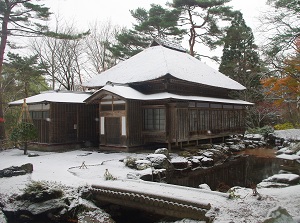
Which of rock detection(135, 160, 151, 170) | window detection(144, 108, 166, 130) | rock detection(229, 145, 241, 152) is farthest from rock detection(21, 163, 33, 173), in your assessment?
rock detection(229, 145, 241, 152)

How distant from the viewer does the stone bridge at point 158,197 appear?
6121 millimetres

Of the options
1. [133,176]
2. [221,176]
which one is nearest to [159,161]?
[133,176]

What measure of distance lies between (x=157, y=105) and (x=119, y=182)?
7.23 meters

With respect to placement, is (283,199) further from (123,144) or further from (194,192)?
(123,144)

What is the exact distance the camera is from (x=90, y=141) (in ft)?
55.6

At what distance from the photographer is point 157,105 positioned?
14.8m

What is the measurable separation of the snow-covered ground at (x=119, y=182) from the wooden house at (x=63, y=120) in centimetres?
210

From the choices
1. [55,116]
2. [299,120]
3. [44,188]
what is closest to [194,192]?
[44,188]

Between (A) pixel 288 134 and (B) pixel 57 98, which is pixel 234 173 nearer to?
(B) pixel 57 98

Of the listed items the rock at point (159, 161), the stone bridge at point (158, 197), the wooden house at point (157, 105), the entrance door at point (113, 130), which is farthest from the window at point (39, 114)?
the stone bridge at point (158, 197)

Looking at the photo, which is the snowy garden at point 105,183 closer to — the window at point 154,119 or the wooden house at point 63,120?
the window at point 154,119

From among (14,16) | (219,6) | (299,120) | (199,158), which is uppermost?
(219,6)

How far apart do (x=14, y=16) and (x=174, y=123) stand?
455 inches

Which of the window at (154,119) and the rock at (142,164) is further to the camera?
the window at (154,119)
